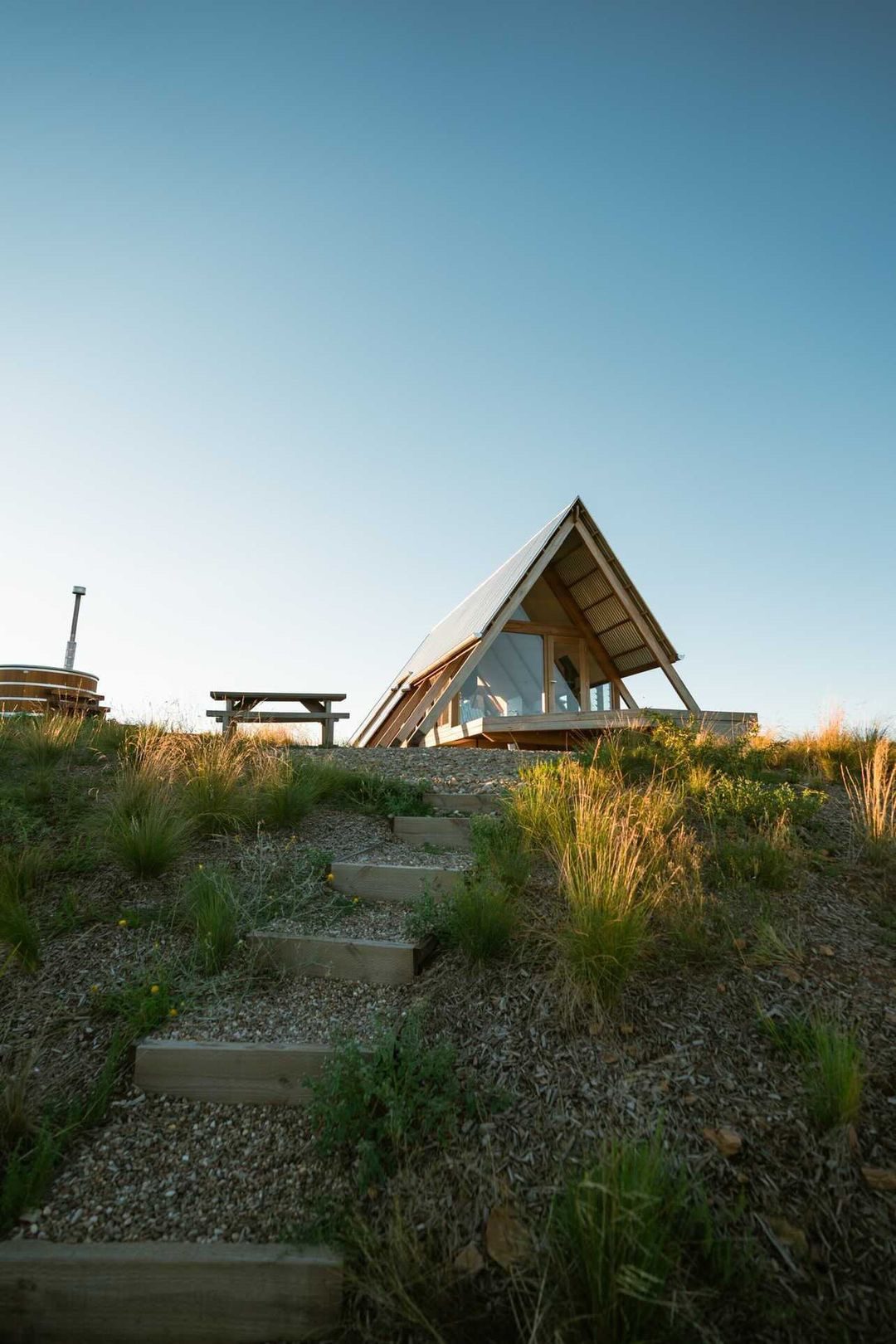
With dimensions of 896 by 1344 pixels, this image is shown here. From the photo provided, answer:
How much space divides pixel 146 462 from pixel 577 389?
21.7 ft

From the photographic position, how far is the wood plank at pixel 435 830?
189 inches

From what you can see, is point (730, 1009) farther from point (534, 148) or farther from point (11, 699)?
point (11, 699)

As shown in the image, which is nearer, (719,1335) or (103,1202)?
(719,1335)

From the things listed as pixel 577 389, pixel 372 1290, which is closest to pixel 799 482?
pixel 577 389

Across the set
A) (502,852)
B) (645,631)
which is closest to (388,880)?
(502,852)

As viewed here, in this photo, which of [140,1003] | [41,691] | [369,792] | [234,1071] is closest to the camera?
[234,1071]

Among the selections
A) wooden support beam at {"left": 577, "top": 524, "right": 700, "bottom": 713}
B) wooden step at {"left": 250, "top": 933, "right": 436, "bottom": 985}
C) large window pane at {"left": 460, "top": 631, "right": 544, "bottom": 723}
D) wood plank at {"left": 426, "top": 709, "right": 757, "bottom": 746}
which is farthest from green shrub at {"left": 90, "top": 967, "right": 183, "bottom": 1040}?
large window pane at {"left": 460, "top": 631, "right": 544, "bottom": 723}

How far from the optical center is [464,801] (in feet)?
18.0

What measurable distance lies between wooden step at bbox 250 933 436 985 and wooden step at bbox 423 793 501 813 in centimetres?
222

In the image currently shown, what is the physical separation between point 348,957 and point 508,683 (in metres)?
10.4

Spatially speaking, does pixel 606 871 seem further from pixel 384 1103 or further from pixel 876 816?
pixel 876 816

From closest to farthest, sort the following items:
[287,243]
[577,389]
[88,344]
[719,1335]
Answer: [719,1335] → [88,344] → [287,243] → [577,389]

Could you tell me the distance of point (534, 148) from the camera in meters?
8.42

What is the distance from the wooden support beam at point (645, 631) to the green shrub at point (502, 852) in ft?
26.3
